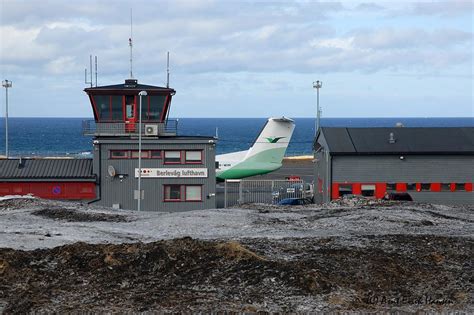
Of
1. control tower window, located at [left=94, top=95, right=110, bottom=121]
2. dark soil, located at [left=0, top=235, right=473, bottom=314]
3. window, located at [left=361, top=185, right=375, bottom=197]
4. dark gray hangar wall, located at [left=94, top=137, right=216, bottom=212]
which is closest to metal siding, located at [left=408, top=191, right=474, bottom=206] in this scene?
window, located at [left=361, top=185, right=375, bottom=197]

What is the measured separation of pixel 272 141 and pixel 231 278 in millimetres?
43622

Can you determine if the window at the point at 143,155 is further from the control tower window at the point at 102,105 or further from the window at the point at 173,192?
the control tower window at the point at 102,105

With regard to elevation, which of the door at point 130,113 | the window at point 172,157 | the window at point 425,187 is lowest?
the window at point 425,187

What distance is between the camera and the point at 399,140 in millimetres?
47312

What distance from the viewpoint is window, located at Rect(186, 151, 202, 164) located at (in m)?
46.8

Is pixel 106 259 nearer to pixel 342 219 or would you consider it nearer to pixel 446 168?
pixel 342 219

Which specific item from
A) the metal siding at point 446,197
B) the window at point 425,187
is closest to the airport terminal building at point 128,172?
the metal siding at point 446,197

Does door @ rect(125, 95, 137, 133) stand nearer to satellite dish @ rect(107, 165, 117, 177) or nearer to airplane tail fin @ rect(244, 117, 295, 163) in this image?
satellite dish @ rect(107, 165, 117, 177)

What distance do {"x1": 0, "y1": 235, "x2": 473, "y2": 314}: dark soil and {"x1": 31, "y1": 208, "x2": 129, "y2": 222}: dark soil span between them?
8.77 meters

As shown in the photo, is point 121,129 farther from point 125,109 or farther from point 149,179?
point 149,179

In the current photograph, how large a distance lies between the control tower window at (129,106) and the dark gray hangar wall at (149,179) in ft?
7.41

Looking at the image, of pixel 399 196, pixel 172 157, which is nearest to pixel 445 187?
pixel 399 196

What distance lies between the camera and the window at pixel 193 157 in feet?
154

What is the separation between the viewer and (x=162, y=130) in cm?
4853
